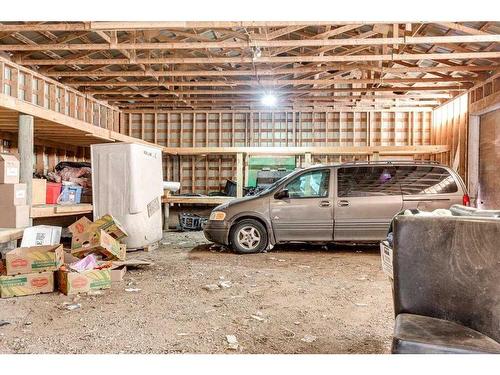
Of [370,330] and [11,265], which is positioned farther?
[11,265]

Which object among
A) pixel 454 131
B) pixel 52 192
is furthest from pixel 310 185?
pixel 454 131

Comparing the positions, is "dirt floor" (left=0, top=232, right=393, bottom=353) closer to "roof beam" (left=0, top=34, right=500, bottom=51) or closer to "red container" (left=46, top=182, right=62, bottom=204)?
"red container" (left=46, top=182, right=62, bottom=204)

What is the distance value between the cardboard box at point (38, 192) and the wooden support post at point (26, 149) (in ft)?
0.98

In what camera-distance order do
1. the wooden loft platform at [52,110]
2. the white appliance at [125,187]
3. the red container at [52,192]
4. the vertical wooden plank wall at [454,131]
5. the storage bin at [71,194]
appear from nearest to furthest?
the wooden loft platform at [52,110]
the red container at [52,192]
the white appliance at [125,187]
the storage bin at [71,194]
the vertical wooden plank wall at [454,131]

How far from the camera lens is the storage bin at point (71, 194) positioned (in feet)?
24.8

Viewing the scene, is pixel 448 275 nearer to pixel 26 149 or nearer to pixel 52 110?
pixel 26 149

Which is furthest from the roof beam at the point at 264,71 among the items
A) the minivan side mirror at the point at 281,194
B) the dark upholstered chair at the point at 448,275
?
the dark upholstered chair at the point at 448,275

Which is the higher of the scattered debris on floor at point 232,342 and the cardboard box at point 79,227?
the cardboard box at point 79,227

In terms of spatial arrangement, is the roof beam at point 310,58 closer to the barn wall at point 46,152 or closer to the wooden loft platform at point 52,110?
the wooden loft platform at point 52,110

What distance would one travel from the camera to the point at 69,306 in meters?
4.27

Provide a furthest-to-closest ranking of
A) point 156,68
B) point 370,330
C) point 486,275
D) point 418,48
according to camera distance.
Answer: point 156,68
point 418,48
point 370,330
point 486,275

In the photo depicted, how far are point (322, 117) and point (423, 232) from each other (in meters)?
12.0

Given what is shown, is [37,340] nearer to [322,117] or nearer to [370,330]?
[370,330]

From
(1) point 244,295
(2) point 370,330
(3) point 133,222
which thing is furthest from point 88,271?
(2) point 370,330
